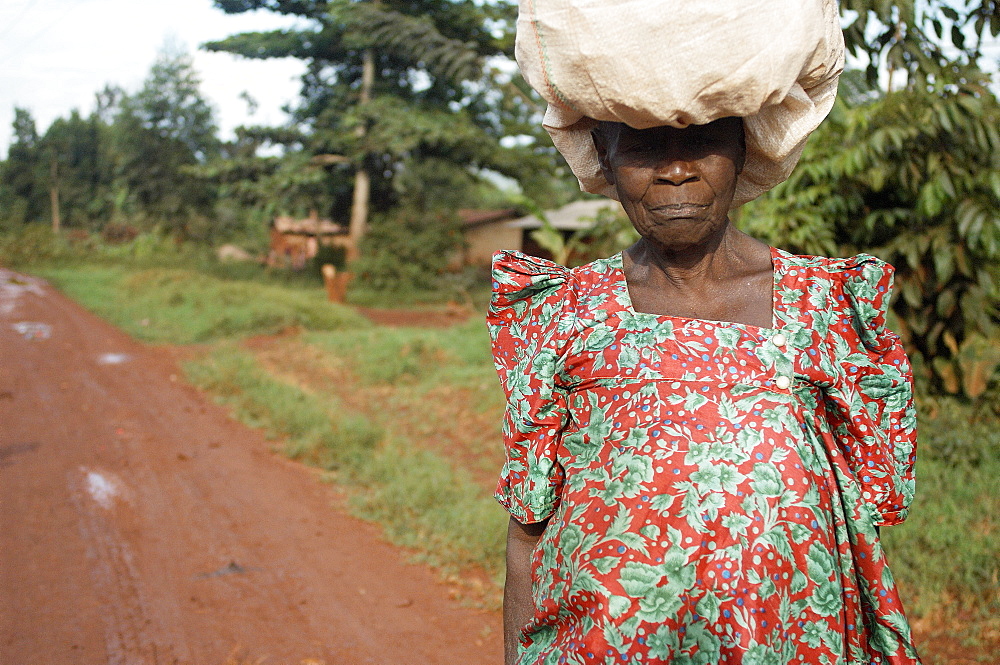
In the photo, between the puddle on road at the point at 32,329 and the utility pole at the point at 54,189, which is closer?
the puddle on road at the point at 32,329

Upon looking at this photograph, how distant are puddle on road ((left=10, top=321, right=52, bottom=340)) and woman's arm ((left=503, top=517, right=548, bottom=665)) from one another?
10.7m

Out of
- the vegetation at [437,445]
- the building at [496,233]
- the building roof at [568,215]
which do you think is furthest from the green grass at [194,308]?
the building at [496,233]

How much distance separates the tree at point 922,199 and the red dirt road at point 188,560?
3.06 m

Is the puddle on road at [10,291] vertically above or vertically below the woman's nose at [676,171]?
below

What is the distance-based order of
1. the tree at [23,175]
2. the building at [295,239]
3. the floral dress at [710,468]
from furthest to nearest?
the building at [295,239]
the tree at [23,175]
the floral dress at [710,468]

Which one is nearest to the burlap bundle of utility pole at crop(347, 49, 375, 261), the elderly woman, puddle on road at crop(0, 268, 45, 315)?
the elderly woman

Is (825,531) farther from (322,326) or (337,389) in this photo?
(322,326)

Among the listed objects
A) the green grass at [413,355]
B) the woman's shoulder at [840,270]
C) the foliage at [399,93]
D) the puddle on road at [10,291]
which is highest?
the foliage at [399,93]

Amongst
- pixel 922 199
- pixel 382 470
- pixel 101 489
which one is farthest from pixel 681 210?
pixel 101 489

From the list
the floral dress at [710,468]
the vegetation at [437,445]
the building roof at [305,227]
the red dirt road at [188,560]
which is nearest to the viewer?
the floral dress at [710,468]

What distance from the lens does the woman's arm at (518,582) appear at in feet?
4.81

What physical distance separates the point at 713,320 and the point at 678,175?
0.82 feet

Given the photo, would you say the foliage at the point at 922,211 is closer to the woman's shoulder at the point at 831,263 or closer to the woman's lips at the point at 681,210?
the woman's shoulder at the point at 831,263

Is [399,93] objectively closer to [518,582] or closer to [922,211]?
[922,211]
